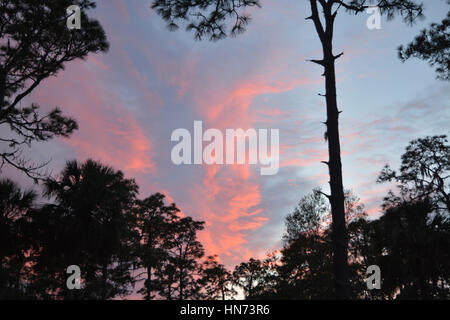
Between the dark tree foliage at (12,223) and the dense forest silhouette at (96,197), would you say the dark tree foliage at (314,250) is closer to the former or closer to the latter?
the dense forest silhouette at (96,197)

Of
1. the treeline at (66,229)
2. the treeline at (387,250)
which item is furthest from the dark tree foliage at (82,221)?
the treeline at (387,250)

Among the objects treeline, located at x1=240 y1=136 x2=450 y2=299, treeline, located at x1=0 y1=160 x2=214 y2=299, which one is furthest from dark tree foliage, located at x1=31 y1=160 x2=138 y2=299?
treeline, located at x1=240 y1=136 x2=450 y2=299

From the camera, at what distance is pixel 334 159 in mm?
6562

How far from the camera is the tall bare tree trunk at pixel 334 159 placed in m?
6.01

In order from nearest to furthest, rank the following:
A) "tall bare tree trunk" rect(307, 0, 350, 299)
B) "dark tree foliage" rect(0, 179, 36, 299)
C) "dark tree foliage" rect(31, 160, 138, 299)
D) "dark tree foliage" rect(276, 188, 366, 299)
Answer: "tall bare tree trunk" rect(307, 0, 350, 299) → "dark tree foliage" rect(0, 179, 36, 299) → "dark tree foliage" rect(31, 160, 138, 299) → "dark tree foliage" rect(276, 188, 366, 299)

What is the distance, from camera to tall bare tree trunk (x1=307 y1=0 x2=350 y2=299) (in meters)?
6.01

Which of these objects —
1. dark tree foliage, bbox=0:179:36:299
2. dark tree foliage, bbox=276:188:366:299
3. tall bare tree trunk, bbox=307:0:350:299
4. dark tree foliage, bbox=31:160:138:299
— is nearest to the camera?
tall bare tree trunk, bbox=307:0:350:299

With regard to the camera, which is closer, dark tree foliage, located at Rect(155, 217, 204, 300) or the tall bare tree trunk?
the tall bare tree trunk

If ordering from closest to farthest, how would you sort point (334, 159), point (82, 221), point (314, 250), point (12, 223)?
point (334, 159) < point (12, 223) < point (82, 221) < point (314, 250)

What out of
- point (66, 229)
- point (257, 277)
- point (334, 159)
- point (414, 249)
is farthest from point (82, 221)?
point (257, 277)

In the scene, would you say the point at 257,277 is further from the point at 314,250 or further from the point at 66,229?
the point at 66,229

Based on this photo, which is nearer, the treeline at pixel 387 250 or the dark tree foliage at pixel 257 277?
the treeline at pixel 387 250

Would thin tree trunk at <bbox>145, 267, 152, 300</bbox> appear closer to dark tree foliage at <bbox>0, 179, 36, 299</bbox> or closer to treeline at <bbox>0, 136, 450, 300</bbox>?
treeline at <bbox>0, 136, 450, 300</bbox>

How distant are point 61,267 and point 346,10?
1747 centimetres
